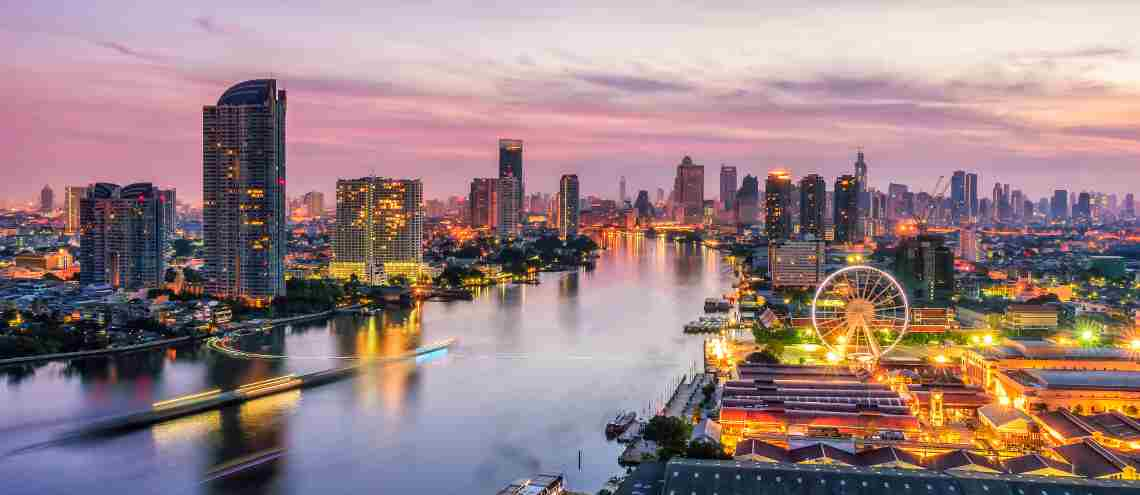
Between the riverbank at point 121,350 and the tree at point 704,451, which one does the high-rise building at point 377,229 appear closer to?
the riverbank at point 121,350

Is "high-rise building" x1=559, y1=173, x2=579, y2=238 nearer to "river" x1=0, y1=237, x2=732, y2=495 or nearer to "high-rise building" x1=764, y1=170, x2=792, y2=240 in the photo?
Answer: "high-rise building" x1=764, y1=170, x2=792, y2=240

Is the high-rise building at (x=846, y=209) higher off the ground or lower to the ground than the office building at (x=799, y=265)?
higher

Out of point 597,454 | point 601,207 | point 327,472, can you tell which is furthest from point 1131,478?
point 601,207

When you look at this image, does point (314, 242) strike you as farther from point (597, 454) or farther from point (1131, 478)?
point (1131, 478)

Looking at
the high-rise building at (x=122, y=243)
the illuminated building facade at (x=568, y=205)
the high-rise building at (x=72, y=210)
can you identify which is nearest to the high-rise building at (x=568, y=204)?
the illuminated building facade at (x=568, y=205)

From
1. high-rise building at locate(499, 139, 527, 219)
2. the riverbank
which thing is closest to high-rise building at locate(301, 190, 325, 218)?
high-rise building at locate(499, 139, 527, 219)

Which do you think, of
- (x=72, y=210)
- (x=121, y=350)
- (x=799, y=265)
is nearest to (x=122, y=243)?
(x=121, y=350)
